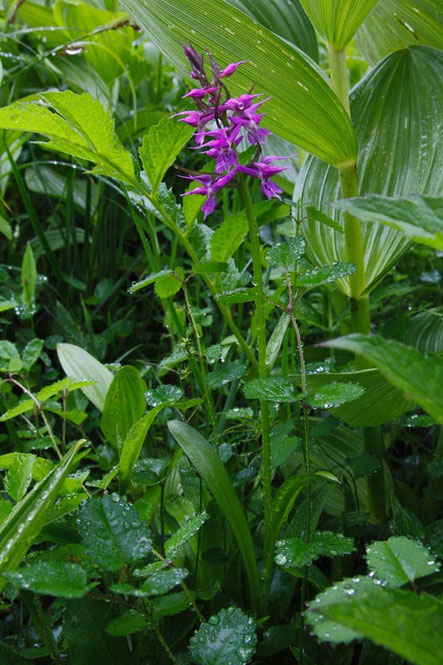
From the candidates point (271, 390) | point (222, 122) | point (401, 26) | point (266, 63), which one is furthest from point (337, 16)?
point (271, 390)

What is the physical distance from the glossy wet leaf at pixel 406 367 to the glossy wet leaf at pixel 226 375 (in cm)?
43

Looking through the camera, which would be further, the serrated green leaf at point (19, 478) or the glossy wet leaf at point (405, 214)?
the serrated green leaf at point (19, 478)

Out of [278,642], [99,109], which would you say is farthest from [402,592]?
[99,109]

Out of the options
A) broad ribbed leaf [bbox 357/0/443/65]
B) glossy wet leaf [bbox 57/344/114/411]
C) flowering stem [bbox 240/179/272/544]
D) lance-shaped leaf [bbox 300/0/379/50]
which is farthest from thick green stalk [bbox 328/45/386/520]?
glossy wet leaf [bbox 57/344/114/411]

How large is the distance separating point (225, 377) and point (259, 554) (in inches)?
9.9

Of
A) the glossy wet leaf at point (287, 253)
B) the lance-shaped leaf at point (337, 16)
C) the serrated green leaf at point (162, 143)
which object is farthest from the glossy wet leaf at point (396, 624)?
the lance-shaped leaf at point (337, 16)

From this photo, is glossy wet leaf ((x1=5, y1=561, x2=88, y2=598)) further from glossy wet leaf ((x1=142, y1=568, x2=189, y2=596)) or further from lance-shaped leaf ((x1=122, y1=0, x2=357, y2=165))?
lance-shaped leaf ((x1=122, y1=0, x2=357, y2=165))

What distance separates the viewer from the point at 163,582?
0.57m

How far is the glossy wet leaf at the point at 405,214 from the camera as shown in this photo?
454 millimetres

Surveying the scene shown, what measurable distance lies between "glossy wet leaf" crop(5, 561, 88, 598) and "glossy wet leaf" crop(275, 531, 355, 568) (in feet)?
0.73

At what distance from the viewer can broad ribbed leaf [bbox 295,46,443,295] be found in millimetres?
1114

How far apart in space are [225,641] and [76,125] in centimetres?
58

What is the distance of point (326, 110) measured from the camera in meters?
0.93

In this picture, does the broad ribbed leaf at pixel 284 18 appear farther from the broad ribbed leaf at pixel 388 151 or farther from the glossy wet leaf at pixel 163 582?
the glossy wet leaf at pixel 163 582
